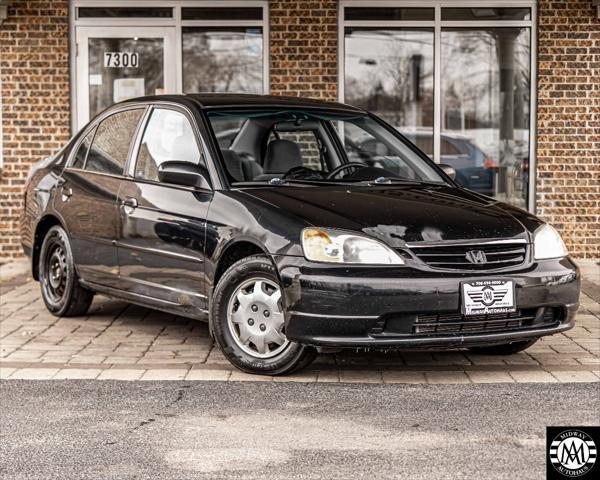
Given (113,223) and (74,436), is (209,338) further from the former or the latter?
(74,436)

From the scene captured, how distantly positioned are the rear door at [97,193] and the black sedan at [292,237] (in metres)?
0.01

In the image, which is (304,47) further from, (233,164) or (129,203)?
(233,164)

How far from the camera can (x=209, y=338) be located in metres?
8.23

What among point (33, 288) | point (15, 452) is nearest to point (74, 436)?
point (15, 452)

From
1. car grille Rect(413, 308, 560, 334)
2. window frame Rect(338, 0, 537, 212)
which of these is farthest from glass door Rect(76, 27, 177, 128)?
car grille Rect(413, 308, 560, 334)

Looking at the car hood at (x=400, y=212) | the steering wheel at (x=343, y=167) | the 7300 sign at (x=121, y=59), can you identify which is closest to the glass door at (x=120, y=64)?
the 7300 sign at (x=121, y=59)

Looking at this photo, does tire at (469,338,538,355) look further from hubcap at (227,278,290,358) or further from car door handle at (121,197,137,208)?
car door handle at (121,197,137,208)

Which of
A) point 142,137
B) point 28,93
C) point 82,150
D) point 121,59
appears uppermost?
point 121,59

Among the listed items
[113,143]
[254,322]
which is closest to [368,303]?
[254,322]

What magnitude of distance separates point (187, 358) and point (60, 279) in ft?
6.28

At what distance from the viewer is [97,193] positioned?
8398 mm

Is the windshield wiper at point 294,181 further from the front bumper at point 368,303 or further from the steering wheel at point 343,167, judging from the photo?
the front bumper at point 368,303

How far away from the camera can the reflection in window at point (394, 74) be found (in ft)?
43.2

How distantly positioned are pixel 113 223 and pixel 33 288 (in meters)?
2.97
